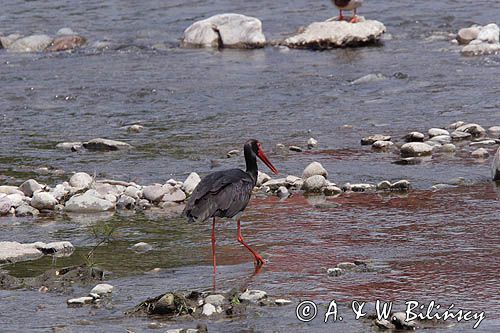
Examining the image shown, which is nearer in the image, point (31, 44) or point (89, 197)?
point (89, 197)

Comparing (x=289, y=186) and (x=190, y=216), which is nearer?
(x=190, y=216)

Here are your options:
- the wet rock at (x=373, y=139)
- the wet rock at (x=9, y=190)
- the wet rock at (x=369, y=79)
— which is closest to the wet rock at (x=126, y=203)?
the wet rock at (x=9, y=190)

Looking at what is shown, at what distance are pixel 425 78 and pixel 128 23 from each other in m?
7.83

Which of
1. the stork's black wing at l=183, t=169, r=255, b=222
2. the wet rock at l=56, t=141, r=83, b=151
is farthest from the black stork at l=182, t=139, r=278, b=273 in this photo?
the wet rock at l=56, t=141, r=83, b=151

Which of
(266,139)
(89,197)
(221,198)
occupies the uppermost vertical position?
(221,198)

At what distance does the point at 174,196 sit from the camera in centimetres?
1054

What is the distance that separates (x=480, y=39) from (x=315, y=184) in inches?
345

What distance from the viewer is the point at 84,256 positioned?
8.30 meters

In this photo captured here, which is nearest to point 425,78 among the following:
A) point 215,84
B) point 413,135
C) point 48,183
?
point 215,84

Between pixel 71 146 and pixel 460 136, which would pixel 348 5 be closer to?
pixel 460 136

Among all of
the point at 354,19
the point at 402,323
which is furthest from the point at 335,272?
the point at 354,19

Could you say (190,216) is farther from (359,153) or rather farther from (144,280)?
(359,153)

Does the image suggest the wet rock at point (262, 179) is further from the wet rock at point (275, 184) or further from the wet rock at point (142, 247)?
the wet rock at point (142, 247)

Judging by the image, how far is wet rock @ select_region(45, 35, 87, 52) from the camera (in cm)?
2045
